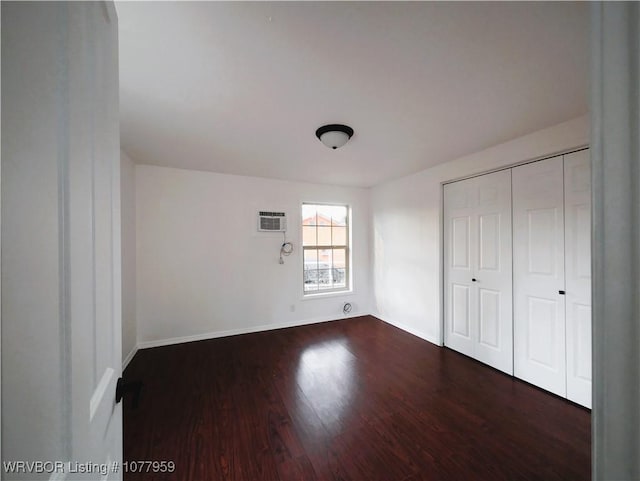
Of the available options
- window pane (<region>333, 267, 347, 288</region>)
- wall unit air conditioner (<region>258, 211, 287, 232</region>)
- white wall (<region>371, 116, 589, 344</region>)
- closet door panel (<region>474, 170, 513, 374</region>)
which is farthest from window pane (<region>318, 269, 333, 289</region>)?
closet door panel (<region>474, 170, 513, 374</region>)

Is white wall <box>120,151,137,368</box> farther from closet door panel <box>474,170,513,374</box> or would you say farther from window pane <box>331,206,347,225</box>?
closet door panel <box>474,170,513,374</box>

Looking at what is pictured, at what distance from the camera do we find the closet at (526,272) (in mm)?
2104

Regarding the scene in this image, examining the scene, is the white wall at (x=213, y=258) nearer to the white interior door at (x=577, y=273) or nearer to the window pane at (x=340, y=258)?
the window pane at (x=340, y=258)

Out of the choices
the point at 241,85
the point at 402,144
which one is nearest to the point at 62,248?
the point at 241,85

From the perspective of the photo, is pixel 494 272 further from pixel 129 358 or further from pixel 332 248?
pixel 129 358

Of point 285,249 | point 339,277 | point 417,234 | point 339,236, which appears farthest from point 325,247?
point 417,234

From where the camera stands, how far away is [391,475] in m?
1.48

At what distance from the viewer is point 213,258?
3566 millimetres

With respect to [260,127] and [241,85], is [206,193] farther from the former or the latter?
[241,85]

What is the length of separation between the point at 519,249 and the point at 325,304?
282cm

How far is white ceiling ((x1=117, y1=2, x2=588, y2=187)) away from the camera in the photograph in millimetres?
1120

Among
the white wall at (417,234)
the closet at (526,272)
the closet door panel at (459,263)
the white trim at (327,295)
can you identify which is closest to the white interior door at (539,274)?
the closet at (526,272)

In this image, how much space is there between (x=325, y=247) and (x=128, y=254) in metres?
2.79

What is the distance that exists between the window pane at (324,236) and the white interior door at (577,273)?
3.03 metres
